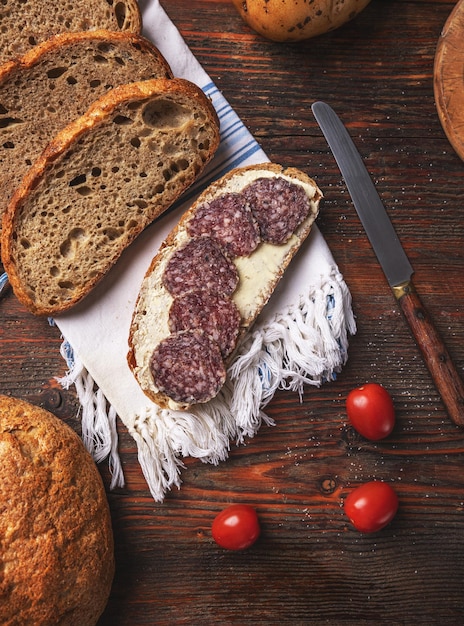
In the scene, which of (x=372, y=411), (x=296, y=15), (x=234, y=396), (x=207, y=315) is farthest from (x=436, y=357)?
(x=296, y=15)

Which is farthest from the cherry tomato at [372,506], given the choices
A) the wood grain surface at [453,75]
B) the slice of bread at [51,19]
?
the slice of bread at [51,19]

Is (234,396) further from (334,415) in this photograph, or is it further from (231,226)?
(231,226)

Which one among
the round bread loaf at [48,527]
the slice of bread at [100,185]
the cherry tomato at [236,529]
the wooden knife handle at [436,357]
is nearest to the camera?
the round bread loaf at [48,527]

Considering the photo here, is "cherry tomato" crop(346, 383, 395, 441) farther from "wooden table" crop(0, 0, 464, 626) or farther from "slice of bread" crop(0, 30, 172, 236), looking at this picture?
"slice of bread" crop(0, 30, 172, 236)

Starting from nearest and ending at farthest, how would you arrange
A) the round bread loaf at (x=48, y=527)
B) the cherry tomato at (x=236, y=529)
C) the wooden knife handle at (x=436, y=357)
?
the round bread loaf at (x=48, y=527), the cherry tomato at (x=236, y=529), the wooden knife handle at (x=436, y=357)

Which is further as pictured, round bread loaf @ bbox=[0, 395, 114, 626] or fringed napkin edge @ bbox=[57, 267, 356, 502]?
fringed napkin edge @ bbox=[57, 267, 356, 502]

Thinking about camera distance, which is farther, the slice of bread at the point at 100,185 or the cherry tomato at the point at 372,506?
the cherry tomato at the point at 372,506

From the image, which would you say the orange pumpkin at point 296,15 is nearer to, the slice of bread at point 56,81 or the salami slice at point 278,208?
the slice of bread at point 56,81

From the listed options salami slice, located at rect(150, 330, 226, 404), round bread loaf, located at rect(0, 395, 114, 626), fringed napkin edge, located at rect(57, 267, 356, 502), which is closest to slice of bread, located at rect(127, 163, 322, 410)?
salami slice, located at rect(150, 330, 226, 404)
